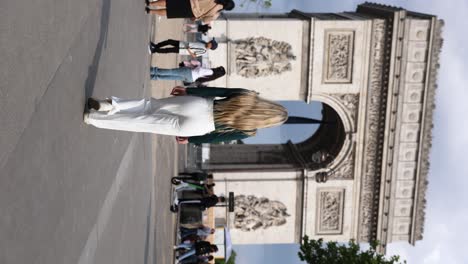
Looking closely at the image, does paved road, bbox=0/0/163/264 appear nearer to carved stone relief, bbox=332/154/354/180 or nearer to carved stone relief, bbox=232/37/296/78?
carved stone relief, bbox=232/37/296/78

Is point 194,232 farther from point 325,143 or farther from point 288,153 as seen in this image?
point 325,143

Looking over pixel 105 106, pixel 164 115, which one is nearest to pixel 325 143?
pixel 164 115

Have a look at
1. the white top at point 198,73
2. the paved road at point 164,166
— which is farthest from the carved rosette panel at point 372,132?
the white top at point 198,73

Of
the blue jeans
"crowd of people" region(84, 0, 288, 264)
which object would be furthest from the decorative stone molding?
"crowd of people" region(84, 0, 288, 264)

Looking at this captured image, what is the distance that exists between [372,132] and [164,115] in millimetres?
13952

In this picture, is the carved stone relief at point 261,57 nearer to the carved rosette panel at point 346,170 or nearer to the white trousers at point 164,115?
the carved rosette panel at point 346,170

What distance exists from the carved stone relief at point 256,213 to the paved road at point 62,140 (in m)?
11.0

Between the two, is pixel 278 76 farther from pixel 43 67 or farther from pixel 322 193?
pixel 43 67

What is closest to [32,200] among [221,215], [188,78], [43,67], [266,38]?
[43,67]

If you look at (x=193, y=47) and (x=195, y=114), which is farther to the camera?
(x=193, y=47)

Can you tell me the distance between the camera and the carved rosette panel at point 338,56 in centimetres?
1723

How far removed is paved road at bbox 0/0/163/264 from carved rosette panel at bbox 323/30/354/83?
10.7 meters

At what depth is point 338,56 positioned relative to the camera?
1747cm

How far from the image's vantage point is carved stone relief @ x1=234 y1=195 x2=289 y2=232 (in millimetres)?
18672
